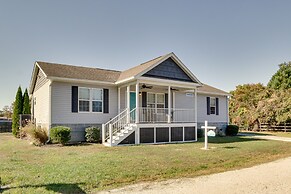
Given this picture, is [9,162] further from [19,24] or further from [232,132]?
[232,132]

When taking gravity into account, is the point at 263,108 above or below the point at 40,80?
below

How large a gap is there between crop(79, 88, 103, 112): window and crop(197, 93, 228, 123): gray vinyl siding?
8.74m

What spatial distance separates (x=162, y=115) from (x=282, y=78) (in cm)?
2905

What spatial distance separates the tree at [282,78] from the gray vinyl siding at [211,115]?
781 inches

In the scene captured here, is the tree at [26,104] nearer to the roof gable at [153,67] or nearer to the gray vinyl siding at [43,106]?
the gray vinyl siding at [43,106]

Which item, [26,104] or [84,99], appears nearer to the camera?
[84,99]

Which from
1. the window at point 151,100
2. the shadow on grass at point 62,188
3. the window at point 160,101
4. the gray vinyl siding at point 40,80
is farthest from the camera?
the window at point 160,101

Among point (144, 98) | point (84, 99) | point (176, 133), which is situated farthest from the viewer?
point (144, 98)

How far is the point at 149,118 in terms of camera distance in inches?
604

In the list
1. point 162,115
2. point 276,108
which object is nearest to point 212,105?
point 162,115

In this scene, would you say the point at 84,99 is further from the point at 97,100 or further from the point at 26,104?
the point at 26,104

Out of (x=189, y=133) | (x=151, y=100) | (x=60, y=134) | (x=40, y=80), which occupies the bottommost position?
(x=189, y=133)

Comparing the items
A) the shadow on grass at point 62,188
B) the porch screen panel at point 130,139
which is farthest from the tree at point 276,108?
the shadow on grass at point 62,188

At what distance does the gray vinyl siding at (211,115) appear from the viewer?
19.4 m
